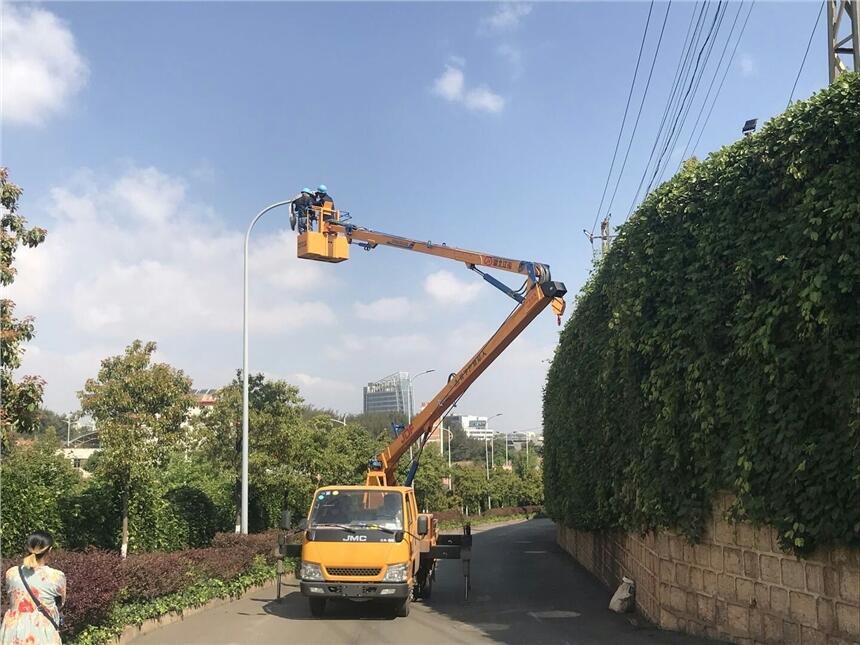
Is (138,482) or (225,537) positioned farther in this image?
(138,482)

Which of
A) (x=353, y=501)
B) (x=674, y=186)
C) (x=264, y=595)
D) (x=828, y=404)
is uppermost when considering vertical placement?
(x=674, y=186)

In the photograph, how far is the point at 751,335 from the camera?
305 inches

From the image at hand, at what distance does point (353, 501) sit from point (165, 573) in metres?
3.46

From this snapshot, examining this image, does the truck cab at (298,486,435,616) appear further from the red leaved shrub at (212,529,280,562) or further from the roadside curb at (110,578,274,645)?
the red leaved shrub at (212,529,280,562)

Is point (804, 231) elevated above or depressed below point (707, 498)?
above

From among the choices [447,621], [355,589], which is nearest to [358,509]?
[355,589]

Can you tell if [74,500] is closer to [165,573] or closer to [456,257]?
[165,573]

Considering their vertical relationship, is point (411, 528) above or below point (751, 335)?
below

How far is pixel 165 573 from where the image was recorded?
35.9 feet

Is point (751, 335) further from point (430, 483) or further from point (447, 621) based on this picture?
point (430, 483)

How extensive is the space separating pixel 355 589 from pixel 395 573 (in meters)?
0.68

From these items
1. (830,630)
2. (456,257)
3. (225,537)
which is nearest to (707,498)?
(830,630)

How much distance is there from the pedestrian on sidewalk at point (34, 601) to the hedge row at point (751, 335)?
6.64 meters

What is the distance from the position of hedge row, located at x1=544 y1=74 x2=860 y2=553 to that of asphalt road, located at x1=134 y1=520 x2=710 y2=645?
1.86 meters
